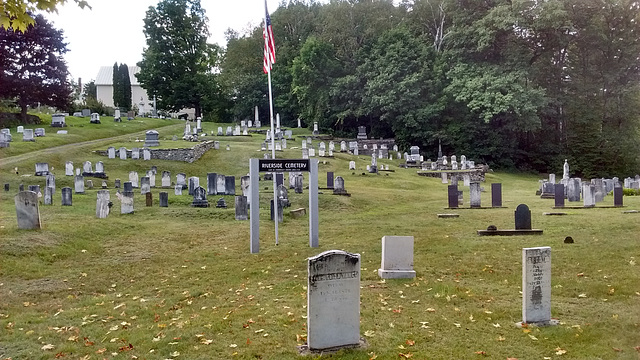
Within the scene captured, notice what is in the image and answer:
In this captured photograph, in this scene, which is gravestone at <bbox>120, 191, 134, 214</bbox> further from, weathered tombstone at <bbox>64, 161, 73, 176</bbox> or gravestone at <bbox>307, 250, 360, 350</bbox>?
gravestone at <bbox>307, 250, 360, 350</bbox>

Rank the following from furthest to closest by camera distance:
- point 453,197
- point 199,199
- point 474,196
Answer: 1. point 474,196
2. point 453,197
3. point 199,199

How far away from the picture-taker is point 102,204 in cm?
1498

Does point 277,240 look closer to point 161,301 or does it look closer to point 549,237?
point 161,301

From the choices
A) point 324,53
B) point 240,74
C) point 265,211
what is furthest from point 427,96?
point 265,211

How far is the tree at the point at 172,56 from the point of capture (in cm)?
5709

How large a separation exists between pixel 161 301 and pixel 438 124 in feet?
137

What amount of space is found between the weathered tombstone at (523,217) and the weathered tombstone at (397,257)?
4850 mm

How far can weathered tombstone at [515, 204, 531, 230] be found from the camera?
41.4 feet

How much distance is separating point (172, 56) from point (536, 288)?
5654cm

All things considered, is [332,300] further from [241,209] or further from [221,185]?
[221,185]

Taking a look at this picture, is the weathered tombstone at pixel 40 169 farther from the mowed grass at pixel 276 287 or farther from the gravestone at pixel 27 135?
the gravestone at pixel 27 135

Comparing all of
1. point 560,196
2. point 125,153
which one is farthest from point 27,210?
point 125,153

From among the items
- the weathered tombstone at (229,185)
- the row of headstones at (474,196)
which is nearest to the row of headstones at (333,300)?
the row of headstones at (474,196)

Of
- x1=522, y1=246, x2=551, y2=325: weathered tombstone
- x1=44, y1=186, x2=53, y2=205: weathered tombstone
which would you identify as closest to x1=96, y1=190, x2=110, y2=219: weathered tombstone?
x1=44, y1=186, x2=53, y2=205: weathered tombstone
